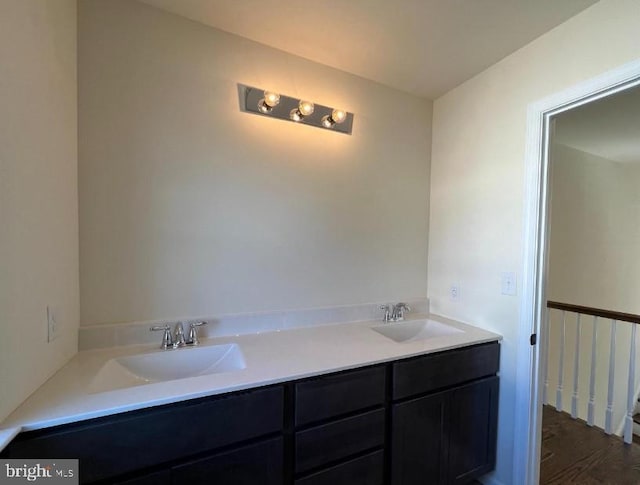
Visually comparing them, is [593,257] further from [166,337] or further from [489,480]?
[166,337]

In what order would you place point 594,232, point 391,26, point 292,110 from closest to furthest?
point 391,26 → point 292,110 → point 594,232

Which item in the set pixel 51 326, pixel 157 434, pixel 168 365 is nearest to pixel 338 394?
pixel 157 434

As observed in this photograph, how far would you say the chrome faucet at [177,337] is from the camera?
53.7 inches

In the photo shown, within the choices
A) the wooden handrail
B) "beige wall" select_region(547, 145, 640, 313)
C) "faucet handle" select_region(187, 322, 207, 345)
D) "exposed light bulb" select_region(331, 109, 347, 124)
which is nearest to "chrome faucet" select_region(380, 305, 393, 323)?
"faucet handle" select_region(187, 322, 207, 345)

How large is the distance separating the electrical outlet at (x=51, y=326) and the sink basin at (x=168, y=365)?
0.22m

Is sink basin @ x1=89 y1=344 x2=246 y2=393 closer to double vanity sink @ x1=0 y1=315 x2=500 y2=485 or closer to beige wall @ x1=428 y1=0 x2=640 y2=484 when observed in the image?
double vanity sink @ x1=0 y1=315 x2=500 y2=485

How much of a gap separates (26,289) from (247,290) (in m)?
0.89

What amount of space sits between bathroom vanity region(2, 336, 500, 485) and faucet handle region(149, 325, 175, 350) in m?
0.48

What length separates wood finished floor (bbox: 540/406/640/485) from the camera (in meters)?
1.79

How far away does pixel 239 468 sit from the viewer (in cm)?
103

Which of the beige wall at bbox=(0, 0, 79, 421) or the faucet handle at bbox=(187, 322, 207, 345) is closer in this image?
the beige wall at bbox=(0, 0, 79, 421)

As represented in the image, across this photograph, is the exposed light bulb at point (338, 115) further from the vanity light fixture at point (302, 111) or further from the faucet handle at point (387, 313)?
the faucet handle at point (387, 313)

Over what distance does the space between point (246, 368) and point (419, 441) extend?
0.95m

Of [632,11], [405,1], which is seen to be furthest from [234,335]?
[632,11]
